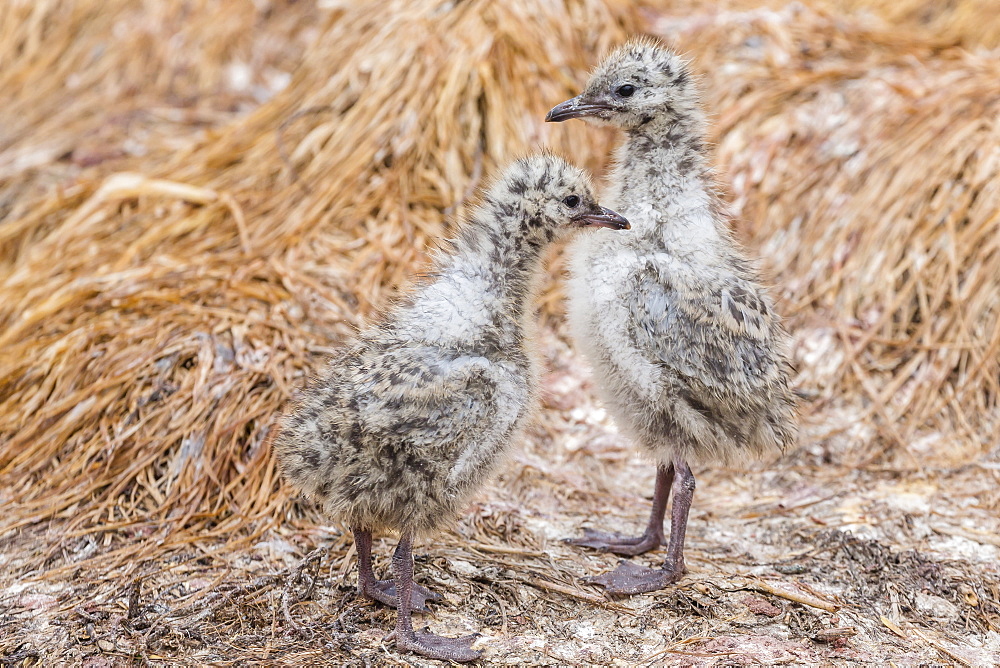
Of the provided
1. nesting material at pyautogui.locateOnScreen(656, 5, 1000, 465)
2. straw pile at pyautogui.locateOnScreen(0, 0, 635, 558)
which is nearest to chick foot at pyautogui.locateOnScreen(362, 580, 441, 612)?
straw pile at pyautogui.locateOnScreen(0, 0, 635, 558)

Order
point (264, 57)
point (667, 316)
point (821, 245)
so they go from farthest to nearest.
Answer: point (264, 57) → point (821, 245) → point (667, 316)

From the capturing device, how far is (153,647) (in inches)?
114

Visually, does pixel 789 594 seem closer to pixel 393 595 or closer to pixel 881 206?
pixel 393 595

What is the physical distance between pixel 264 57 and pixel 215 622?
5.00 metres

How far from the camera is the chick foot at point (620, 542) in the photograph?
11.9ft

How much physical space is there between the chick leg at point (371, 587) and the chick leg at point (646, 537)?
0.71m

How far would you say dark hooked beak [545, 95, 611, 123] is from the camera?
369cm

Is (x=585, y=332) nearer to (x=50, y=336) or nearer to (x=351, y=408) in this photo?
(x=351, y=408)

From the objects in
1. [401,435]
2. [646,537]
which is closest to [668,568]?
[646,537]

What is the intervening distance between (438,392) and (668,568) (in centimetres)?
109

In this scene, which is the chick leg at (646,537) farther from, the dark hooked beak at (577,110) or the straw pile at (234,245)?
the dark hooked beak at (577,110)

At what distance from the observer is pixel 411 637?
2.93 m

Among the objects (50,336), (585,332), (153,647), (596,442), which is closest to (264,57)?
(50,336)

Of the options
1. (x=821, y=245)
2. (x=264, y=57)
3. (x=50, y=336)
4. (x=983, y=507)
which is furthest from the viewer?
(x=264, y=57)
